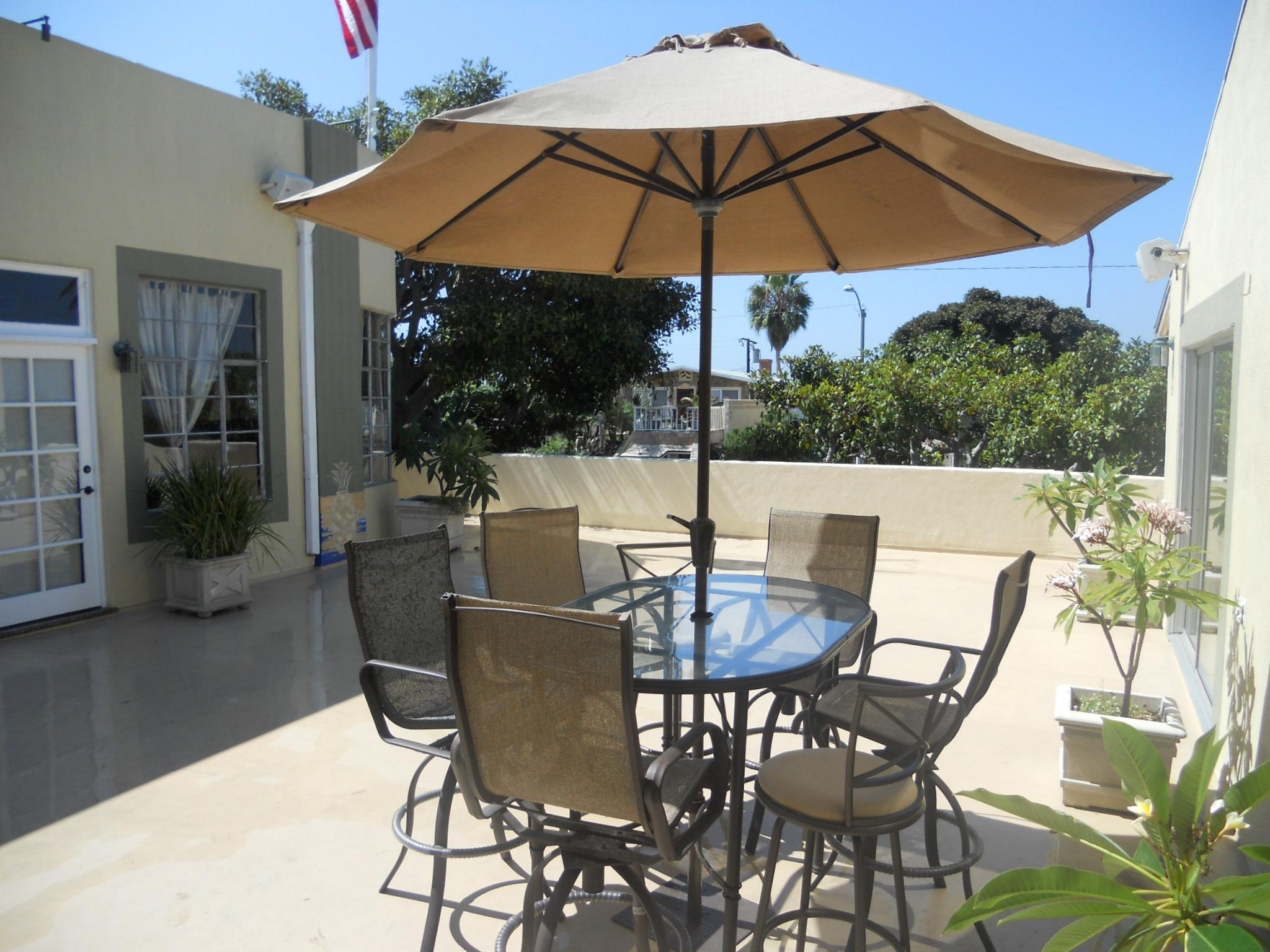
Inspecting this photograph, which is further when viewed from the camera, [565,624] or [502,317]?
[502,317]

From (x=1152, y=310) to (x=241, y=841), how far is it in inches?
498

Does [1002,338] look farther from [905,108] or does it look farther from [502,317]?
[905,108]

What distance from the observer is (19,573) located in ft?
18.0

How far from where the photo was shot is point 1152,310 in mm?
11930

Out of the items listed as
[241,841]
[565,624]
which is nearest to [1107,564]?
[565,624]

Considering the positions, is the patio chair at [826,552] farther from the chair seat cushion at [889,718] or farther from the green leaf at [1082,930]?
the green leaf at [1082,930]

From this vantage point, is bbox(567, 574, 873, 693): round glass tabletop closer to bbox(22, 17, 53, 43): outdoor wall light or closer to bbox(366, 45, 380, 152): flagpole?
bbox(22, 17, 53, 43): outdoor wall light

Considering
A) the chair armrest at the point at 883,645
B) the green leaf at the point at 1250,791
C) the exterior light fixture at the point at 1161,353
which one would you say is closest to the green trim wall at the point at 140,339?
the chair armrest at the point at 883,645

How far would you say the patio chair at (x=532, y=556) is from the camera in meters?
3.34

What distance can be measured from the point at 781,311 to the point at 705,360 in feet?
130

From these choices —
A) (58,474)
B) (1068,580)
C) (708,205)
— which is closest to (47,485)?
(58,474)

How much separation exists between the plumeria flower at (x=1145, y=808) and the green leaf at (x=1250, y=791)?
0.39ft

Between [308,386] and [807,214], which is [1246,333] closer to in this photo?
[807,214]

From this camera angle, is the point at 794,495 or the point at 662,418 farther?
the point at 662,418
